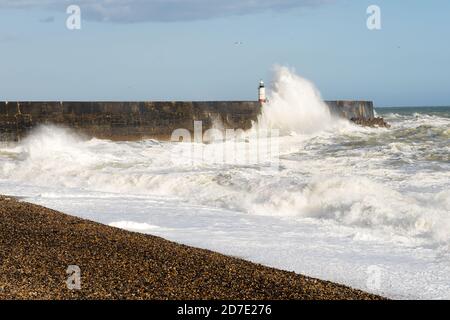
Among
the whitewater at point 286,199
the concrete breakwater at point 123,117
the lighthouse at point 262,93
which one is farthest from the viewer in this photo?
the lighthouse at point 262,93

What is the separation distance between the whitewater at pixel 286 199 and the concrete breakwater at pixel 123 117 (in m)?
0.39

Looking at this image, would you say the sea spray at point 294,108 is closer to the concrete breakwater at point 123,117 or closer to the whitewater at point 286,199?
the concrete breakwater at point 123,117

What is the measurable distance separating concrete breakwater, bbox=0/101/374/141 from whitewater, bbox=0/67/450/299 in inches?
15.4

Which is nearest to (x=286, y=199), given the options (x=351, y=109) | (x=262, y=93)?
(x=262, y=93)

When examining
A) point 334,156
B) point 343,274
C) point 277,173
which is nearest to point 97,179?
point 277,173

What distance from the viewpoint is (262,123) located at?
23.7 m

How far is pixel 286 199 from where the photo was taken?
9273 mm

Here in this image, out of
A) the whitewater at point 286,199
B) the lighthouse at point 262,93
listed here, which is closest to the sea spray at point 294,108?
the lighthouse at point 262,93

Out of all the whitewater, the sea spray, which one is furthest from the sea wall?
the whitewater

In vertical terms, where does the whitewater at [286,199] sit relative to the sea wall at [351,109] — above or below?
below

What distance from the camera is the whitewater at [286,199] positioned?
594 cm

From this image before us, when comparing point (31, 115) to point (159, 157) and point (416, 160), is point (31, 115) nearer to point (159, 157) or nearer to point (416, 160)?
point (159, 157)

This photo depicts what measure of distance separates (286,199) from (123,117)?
36.5 feet

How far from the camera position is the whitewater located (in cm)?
594
